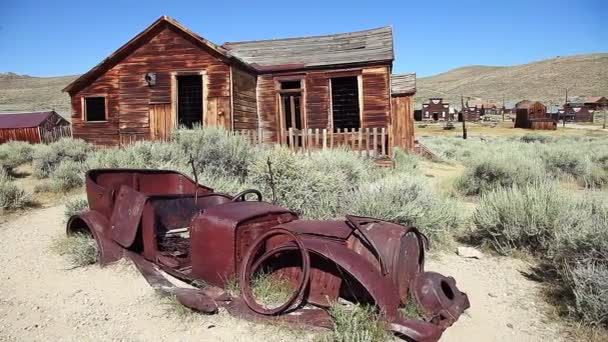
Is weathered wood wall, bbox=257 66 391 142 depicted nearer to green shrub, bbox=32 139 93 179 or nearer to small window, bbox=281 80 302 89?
small window, bbox=281 80 302 89

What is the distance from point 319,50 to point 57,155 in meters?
8.84

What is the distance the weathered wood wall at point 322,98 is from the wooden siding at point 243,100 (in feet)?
1.08

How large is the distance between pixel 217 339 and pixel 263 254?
0.70 metres

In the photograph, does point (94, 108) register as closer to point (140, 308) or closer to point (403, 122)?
point (403, 122)

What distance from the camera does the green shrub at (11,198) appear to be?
7223 millimetres

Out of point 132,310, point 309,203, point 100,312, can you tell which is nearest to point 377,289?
point 132,310

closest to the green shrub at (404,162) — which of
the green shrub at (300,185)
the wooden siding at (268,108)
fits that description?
the wooden siding at (268,108)

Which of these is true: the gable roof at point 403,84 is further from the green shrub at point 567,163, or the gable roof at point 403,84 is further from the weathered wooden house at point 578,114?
the weathered wooden house at point 578,114

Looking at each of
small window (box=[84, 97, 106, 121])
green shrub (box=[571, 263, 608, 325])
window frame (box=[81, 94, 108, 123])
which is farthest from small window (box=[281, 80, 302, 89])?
green shrub (box=[571, 263, 608, 325])

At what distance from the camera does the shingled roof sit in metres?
13.5

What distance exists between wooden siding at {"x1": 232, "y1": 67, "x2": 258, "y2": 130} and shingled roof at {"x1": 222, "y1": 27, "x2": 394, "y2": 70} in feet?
2.23

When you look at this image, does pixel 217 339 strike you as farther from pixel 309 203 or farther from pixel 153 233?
pixel 309 203

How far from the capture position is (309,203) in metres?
5.85

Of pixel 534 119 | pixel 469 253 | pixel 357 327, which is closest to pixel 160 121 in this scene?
pixel 469 253
